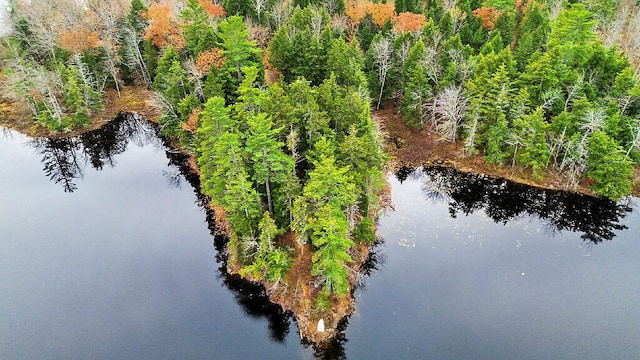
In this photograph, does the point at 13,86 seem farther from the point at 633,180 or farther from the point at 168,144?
the point at 633,180

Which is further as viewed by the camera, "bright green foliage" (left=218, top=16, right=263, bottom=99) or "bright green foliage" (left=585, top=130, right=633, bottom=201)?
"bright green foliage" (left=218, top=16, right=263, bottom=99)

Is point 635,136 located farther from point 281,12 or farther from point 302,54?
point 281,12

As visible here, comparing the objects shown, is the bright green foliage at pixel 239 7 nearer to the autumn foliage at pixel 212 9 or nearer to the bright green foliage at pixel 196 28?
the autumn foliage at pixel 212 9

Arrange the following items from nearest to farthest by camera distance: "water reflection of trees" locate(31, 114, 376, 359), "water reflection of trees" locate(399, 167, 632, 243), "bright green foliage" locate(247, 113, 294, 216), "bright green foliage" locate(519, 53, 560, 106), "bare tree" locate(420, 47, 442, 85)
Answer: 1. "water reflection of trees" locate(31, 114, 376, 359)
2. "bright green foliage" locate(247, 113, 294, 216)
3. "water reflection of trees" locate(399, 167, 632, 243)
4. "bright green foliage" locate(519, 53, 560, 106)
5. "bare tree" locate(420, 47, 442, 85)

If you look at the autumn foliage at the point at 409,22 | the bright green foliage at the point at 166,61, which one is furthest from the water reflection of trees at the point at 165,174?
the autumn foliage at the point at 409,22

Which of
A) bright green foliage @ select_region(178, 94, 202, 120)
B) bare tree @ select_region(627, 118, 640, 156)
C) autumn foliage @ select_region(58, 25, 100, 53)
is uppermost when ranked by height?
autumn foliage @ select_region(58, 25, 100, 53)

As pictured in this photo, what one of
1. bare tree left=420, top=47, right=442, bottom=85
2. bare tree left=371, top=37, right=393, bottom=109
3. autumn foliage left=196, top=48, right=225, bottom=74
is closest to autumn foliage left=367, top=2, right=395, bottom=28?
bare tree left=371, top=37, right=393, bottom=109

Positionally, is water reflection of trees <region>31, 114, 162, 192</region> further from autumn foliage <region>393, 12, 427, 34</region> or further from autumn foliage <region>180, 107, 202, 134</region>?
autumn foliage <region>393, 12, 427, 34</region>

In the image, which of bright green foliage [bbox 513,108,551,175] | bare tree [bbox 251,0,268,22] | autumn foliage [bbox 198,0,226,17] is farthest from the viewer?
bare tree [bbox 251,0,268,22]

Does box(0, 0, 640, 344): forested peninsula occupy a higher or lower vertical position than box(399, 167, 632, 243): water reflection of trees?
higher
